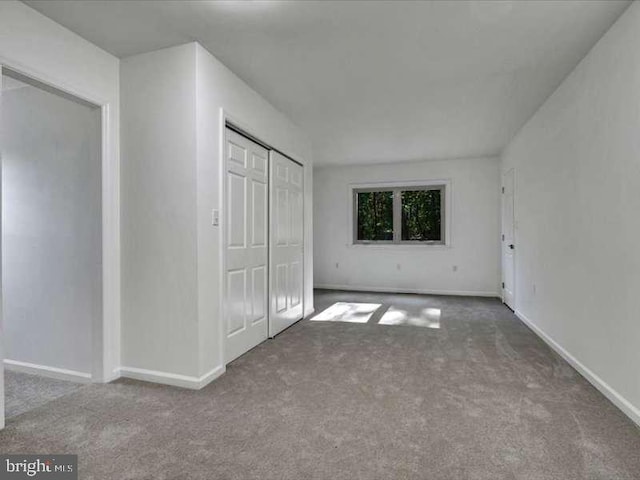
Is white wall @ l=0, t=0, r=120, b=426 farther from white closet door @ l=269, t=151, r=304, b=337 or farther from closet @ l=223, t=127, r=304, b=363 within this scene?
white closet door @ l=269, t=151, r=304, b=337

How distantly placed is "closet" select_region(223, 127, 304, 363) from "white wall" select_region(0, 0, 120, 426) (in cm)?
80

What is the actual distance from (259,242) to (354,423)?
1.93 metres

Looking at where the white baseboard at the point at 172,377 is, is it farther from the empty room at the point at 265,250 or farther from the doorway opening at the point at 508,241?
the doorway opening at the point at 508,241

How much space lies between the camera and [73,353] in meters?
2.64

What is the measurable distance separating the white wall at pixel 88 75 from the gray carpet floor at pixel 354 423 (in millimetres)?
508

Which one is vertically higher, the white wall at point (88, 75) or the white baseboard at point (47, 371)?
the white wall at point (88, 75)

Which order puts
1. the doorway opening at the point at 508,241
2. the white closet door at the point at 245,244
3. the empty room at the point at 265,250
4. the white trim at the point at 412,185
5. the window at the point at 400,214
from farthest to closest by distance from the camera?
the window at the point at 400,214 → the white trim at the point at 412,185 → the doorway opening at the point at 508,241 → the white closet door at the point at 245,244 → the empty room at the point at 265,250

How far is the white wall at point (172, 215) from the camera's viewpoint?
2455 millimetres

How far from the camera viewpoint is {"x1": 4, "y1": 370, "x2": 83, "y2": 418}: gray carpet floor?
220 cm

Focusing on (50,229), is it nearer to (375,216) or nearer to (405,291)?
(375,216)

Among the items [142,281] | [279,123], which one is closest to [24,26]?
[142,281]

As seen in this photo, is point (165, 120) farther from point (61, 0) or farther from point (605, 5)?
point (605, 5)

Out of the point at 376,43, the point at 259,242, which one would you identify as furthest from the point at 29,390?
the point at 376,43

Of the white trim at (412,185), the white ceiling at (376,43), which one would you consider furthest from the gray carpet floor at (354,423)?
the white trim at (412,185)
